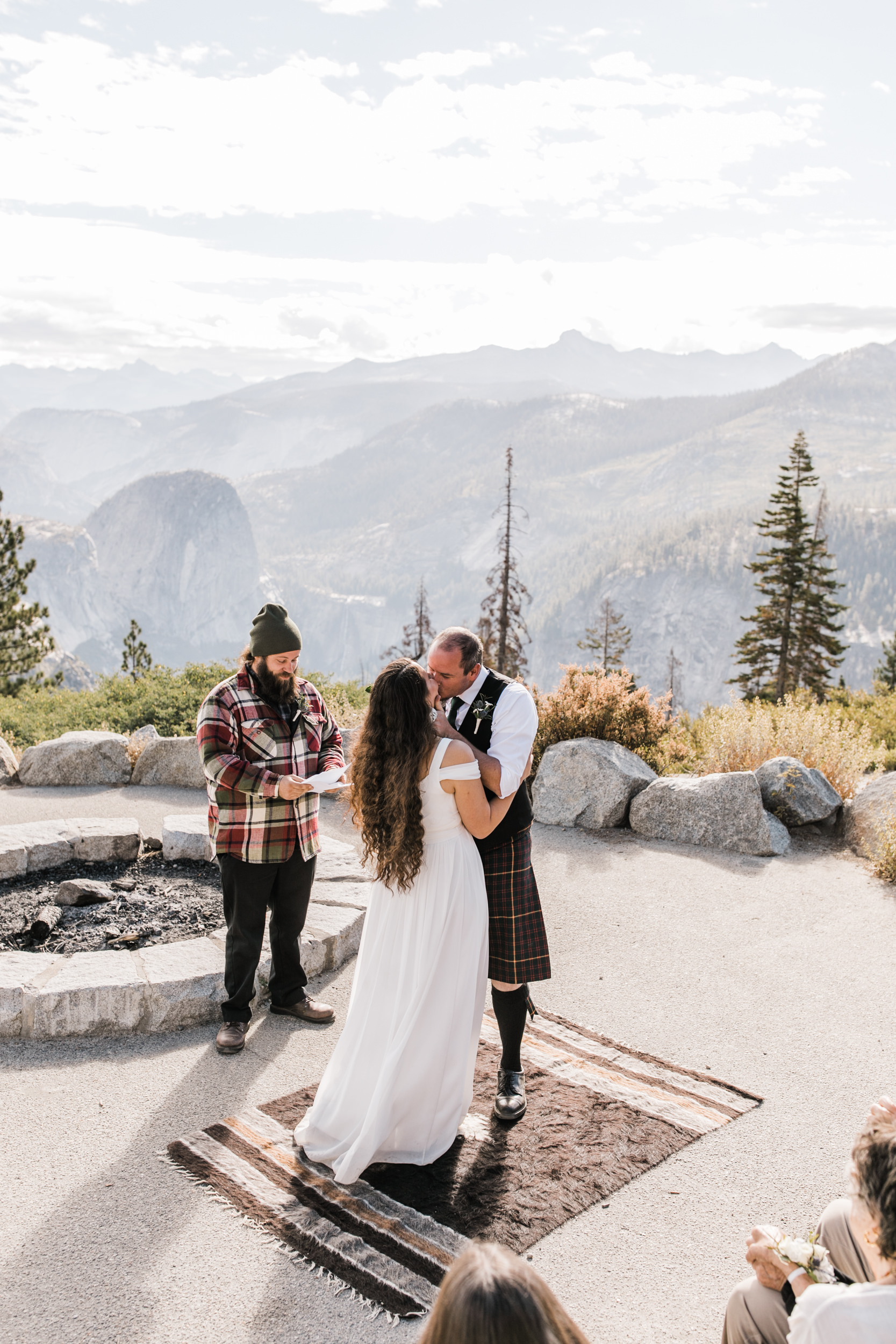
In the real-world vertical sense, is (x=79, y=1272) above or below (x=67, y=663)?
above

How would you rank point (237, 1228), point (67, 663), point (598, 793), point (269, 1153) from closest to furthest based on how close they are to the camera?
point (237, 1228)
point (269, 1153)
point (598, 793)
point (67, 663)

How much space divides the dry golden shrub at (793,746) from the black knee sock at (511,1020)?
5.40 m

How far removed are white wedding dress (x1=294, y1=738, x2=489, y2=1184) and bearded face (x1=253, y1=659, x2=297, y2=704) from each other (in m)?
1.40

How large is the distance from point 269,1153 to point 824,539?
3026cm

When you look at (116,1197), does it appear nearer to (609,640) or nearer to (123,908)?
(123,908)

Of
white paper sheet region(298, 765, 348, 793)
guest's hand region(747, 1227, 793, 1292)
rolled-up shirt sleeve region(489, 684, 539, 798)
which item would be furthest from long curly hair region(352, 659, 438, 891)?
guest's hand region(747, 1227, 793, 1292)

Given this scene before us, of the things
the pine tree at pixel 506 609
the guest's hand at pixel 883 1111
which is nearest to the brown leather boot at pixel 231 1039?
the guest's hand at pixel 883 1111

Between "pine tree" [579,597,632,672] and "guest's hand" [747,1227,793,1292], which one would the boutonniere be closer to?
"guest's hand" [747,1227,793,1292]

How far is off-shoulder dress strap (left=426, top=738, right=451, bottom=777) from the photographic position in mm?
3309

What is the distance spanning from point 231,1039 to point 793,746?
20.7 feet

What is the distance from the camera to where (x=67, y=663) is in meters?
112

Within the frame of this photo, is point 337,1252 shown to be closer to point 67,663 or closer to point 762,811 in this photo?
point 762,811

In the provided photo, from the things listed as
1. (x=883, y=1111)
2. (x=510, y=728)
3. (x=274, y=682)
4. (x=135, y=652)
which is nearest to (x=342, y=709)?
(x=274, y=682)

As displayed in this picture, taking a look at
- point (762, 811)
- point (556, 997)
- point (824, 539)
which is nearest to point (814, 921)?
point (762, 811)
